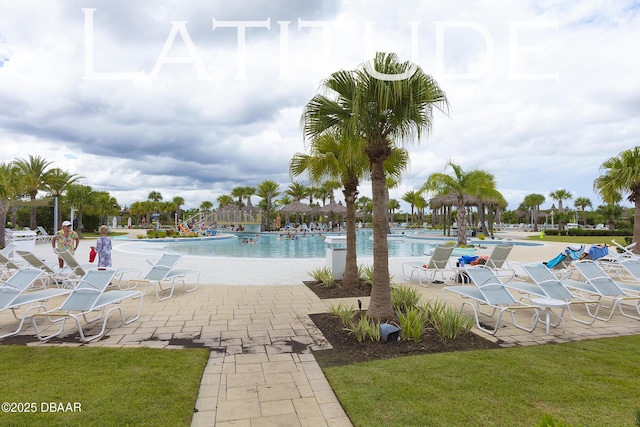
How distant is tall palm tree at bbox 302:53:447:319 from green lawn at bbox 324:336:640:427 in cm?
148

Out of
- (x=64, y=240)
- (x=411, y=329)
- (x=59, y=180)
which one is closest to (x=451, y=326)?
(x=411, y=329)

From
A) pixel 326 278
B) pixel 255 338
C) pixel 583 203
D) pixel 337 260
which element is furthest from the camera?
pixel 583 203

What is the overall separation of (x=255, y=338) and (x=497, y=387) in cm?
280

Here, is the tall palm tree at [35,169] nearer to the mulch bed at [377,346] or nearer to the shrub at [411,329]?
the mulch bed at [377,346]

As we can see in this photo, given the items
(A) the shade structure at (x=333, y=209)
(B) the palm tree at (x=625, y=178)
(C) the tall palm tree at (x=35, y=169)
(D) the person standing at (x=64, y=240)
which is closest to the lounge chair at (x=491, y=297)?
(D) the person standing at (x=64, y=240)

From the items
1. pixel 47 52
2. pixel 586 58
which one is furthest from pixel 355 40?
pixel 47 52

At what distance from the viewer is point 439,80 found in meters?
4.75

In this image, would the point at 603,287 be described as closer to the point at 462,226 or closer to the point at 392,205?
the point at 462,226

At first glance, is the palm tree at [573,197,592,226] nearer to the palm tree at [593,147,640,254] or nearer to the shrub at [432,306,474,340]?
the palm tree at [593,147,640,254]

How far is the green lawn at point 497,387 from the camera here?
2.52 metres

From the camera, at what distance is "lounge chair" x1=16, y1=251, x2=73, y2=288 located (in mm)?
7039

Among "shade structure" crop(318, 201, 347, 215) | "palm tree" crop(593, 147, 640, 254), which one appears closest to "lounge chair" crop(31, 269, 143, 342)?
"palm tree" crop(593, 147, 640, 254)

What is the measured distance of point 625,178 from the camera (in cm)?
1198

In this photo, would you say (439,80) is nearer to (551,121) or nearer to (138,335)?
(138,335)
